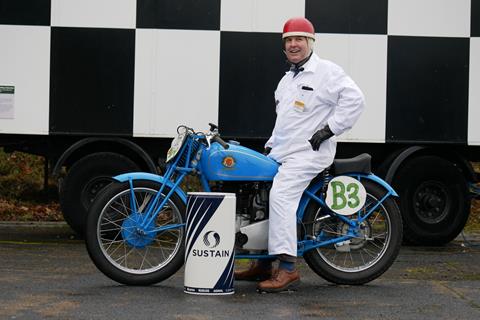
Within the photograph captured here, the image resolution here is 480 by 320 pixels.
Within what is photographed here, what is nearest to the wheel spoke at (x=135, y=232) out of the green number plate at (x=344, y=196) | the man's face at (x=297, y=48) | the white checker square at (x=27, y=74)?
the green number plate at (x=344, y=196)

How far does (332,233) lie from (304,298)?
730 mm

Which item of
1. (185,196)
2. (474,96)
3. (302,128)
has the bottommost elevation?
(185,196)

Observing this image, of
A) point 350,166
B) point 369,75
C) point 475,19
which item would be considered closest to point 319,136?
point 350,166

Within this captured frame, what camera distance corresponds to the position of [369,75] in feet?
30.8

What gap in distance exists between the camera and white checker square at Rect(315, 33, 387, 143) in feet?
30.7

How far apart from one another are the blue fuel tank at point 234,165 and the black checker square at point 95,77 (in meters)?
2.69

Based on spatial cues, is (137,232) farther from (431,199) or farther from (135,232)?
(431,199)

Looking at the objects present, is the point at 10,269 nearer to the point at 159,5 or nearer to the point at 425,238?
the point at 159,5

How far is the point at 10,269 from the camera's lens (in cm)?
736

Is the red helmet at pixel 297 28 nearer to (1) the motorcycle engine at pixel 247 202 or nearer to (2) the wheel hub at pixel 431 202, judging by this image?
(1) the motorcycle engine at pixel 247 202

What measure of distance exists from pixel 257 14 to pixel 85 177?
6.87 feet

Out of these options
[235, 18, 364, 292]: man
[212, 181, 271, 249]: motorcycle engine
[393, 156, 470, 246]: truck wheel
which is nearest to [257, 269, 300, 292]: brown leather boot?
[235, 18, 364, 292]: man

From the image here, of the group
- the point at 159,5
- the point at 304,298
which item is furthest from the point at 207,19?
the point at 304,298

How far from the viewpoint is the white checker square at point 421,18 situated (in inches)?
370
